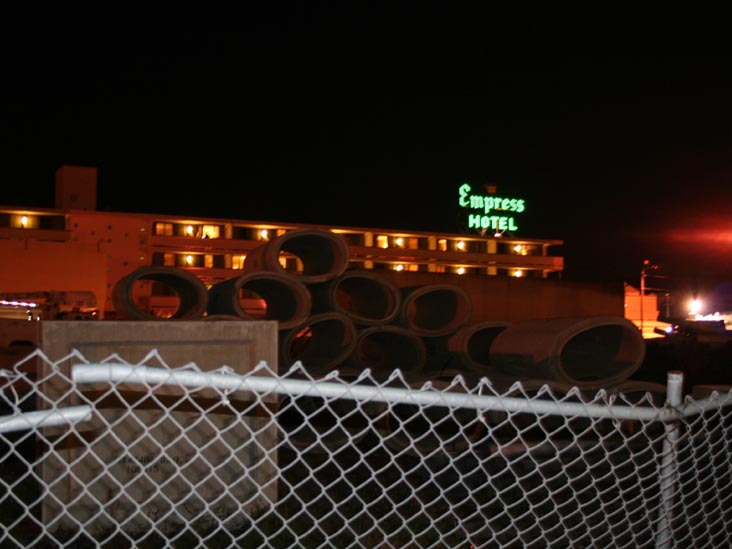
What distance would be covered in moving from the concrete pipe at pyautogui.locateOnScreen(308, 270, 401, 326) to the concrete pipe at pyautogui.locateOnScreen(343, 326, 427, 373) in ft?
0.51

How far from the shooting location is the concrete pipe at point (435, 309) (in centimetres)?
835

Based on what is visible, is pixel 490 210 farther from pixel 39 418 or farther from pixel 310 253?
pixel 39 418

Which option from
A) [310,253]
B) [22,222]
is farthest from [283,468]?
[22,222]

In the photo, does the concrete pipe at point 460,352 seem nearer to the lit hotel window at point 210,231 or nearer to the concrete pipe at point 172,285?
the concrete pipe at point 172,285

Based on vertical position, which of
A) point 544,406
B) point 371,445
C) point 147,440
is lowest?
point 371,445

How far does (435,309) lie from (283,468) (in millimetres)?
5339

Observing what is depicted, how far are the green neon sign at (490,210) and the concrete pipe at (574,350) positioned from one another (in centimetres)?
4433

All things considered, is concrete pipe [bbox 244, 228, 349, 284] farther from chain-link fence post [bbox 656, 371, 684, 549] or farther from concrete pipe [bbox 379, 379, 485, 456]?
chain-link fence post [bbox 656, 371, 684, 549]

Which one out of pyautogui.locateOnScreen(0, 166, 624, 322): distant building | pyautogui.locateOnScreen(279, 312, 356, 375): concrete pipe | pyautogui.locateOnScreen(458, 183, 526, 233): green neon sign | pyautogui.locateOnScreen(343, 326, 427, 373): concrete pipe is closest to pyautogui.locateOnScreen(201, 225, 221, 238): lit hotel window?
pyautogui.locateOnScreen(0, 166, 624, 322): distant building

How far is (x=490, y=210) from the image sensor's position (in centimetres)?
5338

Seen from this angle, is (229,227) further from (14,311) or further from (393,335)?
(393,335)

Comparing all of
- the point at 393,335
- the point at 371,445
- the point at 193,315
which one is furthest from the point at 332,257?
the point at 371,445

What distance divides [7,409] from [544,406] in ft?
18.8

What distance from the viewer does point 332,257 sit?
820 centimetres
